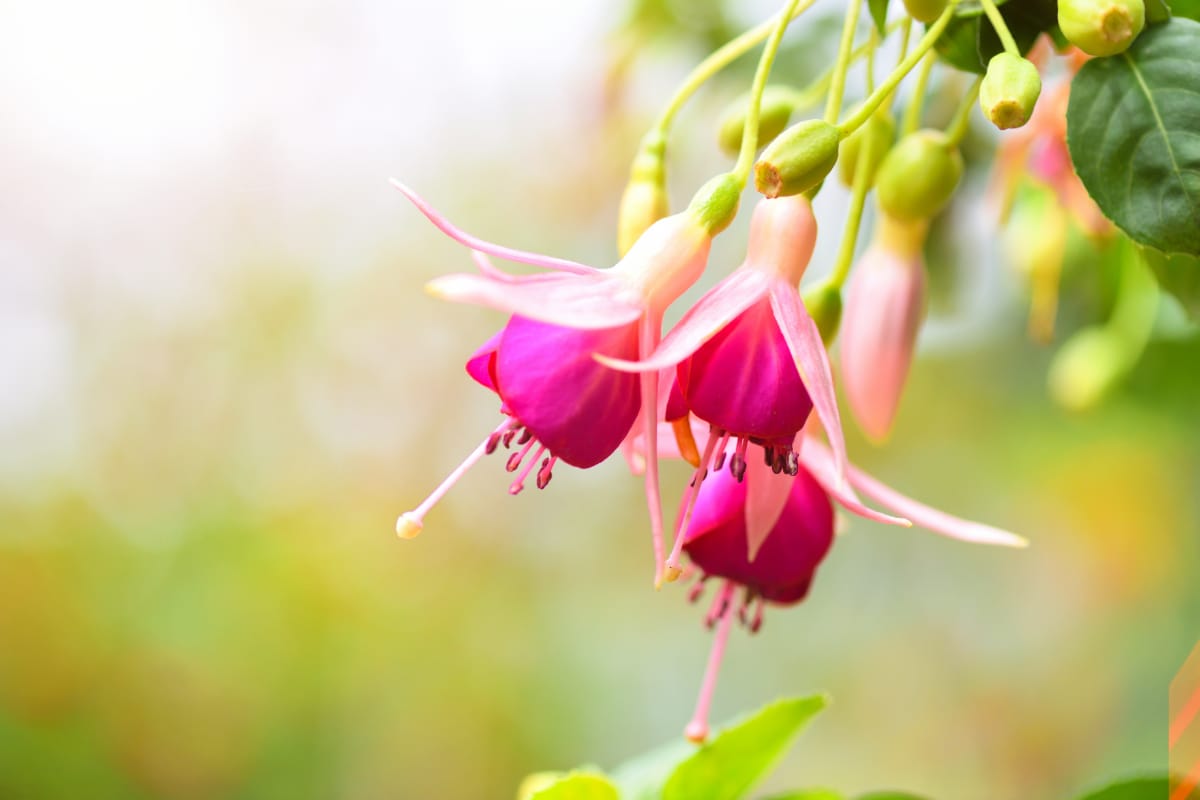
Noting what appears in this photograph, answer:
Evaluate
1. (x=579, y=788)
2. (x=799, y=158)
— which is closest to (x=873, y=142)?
(x=799, y=158)

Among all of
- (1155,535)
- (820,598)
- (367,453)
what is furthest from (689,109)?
(367,453)

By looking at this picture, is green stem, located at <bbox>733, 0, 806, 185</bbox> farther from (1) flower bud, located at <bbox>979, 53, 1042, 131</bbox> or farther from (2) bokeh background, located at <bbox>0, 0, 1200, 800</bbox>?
(2) bokeh background, located at <bbox>0, 0, 1200, 800</bbox>

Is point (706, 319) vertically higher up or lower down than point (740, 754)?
higher up

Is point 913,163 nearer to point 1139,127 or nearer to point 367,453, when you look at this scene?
point 1139,127

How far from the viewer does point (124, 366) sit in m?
2.23

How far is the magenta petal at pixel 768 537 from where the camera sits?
32 cm

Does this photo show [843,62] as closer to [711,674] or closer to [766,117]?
[766,117]

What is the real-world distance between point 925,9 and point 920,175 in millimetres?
75

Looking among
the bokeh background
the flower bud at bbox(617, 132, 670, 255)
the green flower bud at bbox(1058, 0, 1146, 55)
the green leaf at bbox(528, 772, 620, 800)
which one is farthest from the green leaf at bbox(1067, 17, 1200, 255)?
the bokeh background

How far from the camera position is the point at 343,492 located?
7.06 ft

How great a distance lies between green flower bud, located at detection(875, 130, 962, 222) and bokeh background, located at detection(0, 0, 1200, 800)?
1263 mm

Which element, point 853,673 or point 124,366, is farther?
point 124,366

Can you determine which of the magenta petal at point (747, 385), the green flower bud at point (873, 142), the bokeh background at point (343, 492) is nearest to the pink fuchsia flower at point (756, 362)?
the magenta petal at point (747, 385)

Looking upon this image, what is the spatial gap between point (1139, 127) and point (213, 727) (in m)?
2.11
